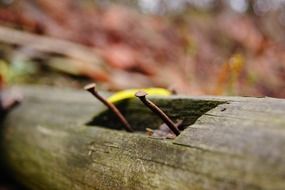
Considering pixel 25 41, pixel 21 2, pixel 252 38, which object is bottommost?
pixel 252 38

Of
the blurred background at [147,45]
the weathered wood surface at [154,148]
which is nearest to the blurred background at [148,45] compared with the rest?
the blurred background at [147,45]

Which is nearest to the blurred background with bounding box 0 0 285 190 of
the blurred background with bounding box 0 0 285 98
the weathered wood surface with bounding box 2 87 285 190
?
the blurred background with bounding box 0 0 285 98

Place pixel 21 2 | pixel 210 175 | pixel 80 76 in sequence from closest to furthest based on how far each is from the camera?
pixel 210 175
pixel 80 76
pixel 21 2

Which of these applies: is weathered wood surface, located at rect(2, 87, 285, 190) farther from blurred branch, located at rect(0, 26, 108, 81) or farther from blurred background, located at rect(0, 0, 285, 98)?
blurred branch, located at rect(0, 26, 108, 81)

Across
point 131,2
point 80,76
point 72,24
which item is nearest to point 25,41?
point 80,76

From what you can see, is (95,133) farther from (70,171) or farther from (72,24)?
(72,24)

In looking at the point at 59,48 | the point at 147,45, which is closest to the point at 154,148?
the point at 59,48
